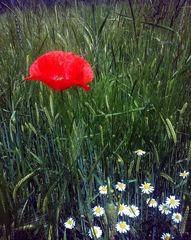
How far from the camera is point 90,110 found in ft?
3.64

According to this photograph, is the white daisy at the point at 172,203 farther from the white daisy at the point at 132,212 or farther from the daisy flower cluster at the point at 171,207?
the white daisy at the point at 132,212

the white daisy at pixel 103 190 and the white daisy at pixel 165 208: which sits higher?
the white daisy at pixel 103 190

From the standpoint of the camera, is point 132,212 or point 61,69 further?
point 61,69

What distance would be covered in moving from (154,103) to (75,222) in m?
0.44

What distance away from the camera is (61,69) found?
1128 millimetres

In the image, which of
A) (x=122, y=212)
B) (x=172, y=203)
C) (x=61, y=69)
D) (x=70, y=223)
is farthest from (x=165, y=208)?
(x=61, y=69)

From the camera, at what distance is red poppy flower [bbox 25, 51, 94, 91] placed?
105 centimetres

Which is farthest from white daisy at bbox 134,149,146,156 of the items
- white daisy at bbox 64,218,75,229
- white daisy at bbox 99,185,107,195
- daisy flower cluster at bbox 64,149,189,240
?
white daisy at bbox 64,218,75,229

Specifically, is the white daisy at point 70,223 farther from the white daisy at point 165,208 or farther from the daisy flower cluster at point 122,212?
the white daisy at point 165,208

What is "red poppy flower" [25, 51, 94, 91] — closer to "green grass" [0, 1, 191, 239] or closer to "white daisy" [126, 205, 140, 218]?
"green grass" [0, 1, 191, 239]

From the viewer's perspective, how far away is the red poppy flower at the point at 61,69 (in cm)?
105

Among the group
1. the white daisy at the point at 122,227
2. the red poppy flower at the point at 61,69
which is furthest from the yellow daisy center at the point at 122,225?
the red poppy flower at the point at 61,69

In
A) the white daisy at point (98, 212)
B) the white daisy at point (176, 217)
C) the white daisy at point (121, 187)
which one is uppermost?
the white daisy at point (121, 187)

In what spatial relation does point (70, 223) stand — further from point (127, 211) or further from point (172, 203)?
point (172, 203)
